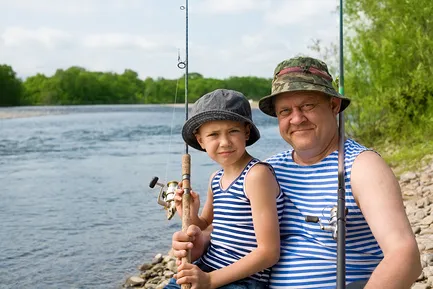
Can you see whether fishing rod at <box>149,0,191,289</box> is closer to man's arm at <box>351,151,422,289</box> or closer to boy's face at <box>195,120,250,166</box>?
boy's face at <box>195,120,250,166</box>

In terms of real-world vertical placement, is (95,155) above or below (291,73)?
below

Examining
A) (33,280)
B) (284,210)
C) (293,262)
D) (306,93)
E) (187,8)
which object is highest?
(187,8)

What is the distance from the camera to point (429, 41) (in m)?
12.6

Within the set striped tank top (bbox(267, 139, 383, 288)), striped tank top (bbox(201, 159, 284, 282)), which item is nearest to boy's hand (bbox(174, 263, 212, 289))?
striped tank top (bbox(201, 159, 284, 282))

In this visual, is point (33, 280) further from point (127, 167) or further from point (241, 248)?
point (127, 167)

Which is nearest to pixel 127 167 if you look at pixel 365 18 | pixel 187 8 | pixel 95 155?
pixel 95 155

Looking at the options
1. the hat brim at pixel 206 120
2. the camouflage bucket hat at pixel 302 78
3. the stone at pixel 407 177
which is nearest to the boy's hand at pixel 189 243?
the hat brim at pixel 206 120

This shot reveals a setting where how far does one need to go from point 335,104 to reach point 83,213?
8.11 meters

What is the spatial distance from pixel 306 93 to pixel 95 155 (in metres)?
16.3

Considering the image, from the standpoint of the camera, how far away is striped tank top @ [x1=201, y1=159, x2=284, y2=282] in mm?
2461

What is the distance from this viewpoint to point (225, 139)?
8.26 ft

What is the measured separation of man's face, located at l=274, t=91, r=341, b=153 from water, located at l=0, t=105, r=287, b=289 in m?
2.18

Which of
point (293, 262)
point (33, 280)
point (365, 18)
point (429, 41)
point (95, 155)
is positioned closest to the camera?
point (293, 262)

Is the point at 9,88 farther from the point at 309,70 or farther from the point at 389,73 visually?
the point at 309,70
